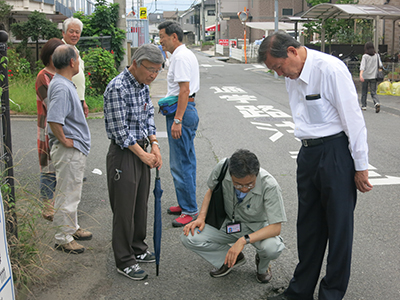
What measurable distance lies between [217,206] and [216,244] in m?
0.31

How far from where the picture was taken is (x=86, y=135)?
13.6ft

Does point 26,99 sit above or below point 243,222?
above

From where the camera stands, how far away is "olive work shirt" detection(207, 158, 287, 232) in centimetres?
335

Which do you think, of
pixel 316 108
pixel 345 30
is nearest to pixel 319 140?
pixel 316 108

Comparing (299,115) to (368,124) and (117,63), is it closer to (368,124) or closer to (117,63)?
(368,124)

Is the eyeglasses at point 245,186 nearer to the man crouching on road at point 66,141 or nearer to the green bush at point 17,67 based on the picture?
the man crouching on road at point 66,141

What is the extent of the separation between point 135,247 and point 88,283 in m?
0.54

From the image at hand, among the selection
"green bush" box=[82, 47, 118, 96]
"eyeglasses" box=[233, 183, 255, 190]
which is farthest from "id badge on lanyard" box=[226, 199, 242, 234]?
"green bush" box=[82, 47, 118, 96]

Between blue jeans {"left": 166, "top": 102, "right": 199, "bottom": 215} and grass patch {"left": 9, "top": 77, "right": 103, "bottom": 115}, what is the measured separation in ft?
21.7

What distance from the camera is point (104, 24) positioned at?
52.2 ft

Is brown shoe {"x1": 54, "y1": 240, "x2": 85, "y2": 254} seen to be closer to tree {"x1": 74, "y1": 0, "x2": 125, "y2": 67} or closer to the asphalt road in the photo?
the asphalt road

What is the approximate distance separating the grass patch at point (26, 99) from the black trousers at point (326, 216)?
337 inches

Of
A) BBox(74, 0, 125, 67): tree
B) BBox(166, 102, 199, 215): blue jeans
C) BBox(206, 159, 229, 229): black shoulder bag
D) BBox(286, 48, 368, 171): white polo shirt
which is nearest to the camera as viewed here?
BBox(286, 48, 368, 171): white polo shirt

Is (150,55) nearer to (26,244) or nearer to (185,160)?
(185,160)
